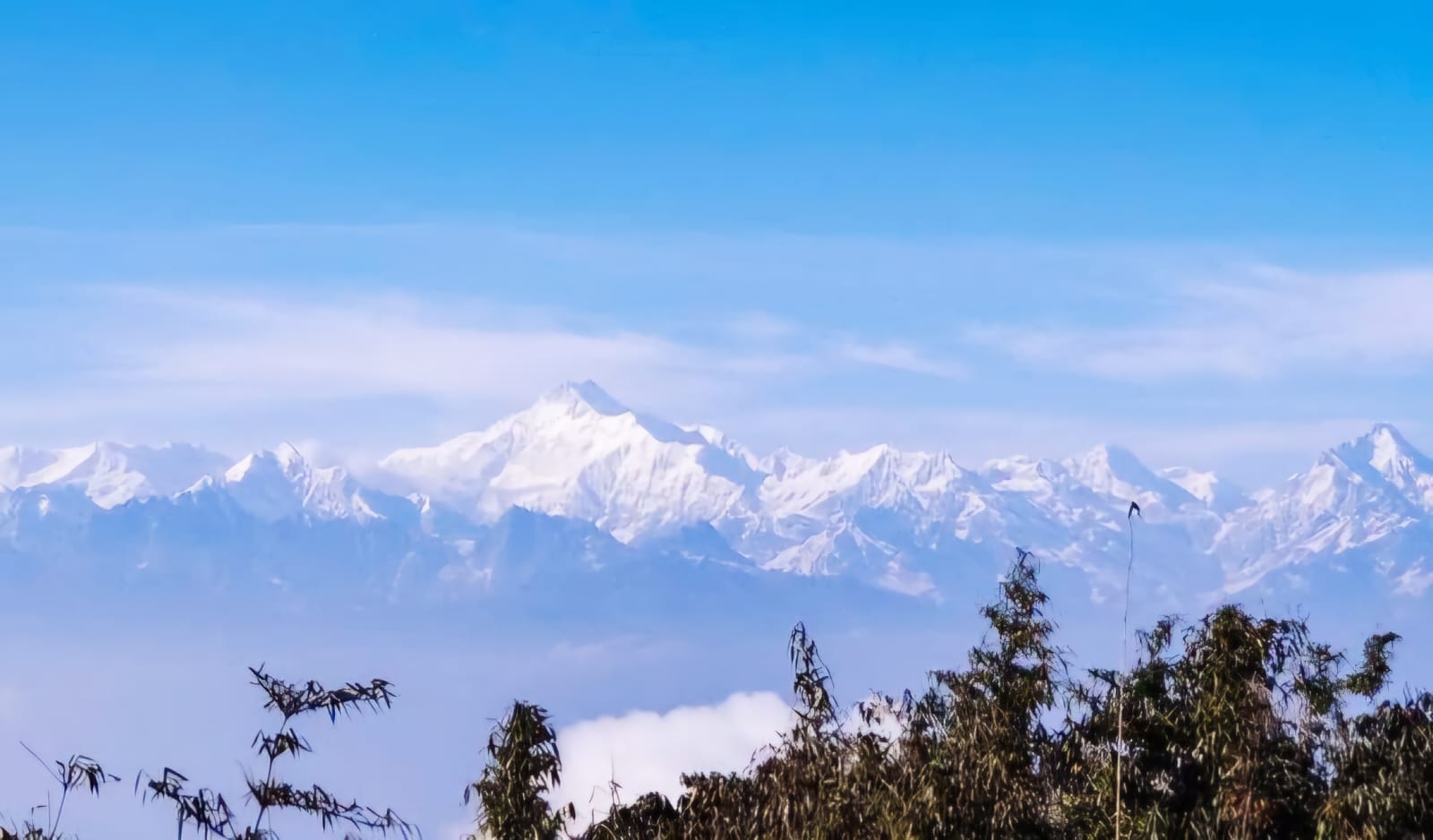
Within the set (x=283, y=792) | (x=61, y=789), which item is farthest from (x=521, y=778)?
(x=61, y=789)

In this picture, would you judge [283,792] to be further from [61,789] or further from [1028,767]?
[1028,767]

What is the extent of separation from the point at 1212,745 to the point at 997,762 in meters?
2.32

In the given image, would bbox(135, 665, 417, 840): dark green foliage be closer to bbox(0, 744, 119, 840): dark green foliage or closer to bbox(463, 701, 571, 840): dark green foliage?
bbox(0, 744, 119, 840): dark green foliage

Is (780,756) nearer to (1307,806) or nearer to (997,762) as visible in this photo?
(997,762)

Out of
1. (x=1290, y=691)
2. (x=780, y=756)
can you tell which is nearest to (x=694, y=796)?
(x=780, y=756)

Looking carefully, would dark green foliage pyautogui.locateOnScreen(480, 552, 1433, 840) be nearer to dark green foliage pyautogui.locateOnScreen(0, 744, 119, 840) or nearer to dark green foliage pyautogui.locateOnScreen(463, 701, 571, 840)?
dark green foliage pyautogui.locateOnScreen(463, 701, 571, 840)

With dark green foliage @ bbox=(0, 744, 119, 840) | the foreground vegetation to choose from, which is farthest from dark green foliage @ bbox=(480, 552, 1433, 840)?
dark green foliage @ bbox=(0, 744, 119, 840)

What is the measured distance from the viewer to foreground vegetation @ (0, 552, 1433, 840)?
1445 centimetres

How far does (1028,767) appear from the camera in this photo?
16.7m

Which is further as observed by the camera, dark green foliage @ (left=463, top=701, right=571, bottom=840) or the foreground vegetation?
dark green foliage @ (left=463, top=701, right=571, bottom=840)

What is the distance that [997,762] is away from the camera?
15.0 metres

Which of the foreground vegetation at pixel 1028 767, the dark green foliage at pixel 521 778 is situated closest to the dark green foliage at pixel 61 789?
the foreground vegetation at pixel 1028 767

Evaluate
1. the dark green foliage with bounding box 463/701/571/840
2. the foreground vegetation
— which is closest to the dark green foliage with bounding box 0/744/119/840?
the foreground vegetation

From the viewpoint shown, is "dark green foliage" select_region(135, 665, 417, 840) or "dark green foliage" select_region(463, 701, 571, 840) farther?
"dark green foliage" select_region(463, 701, 571, 840)
